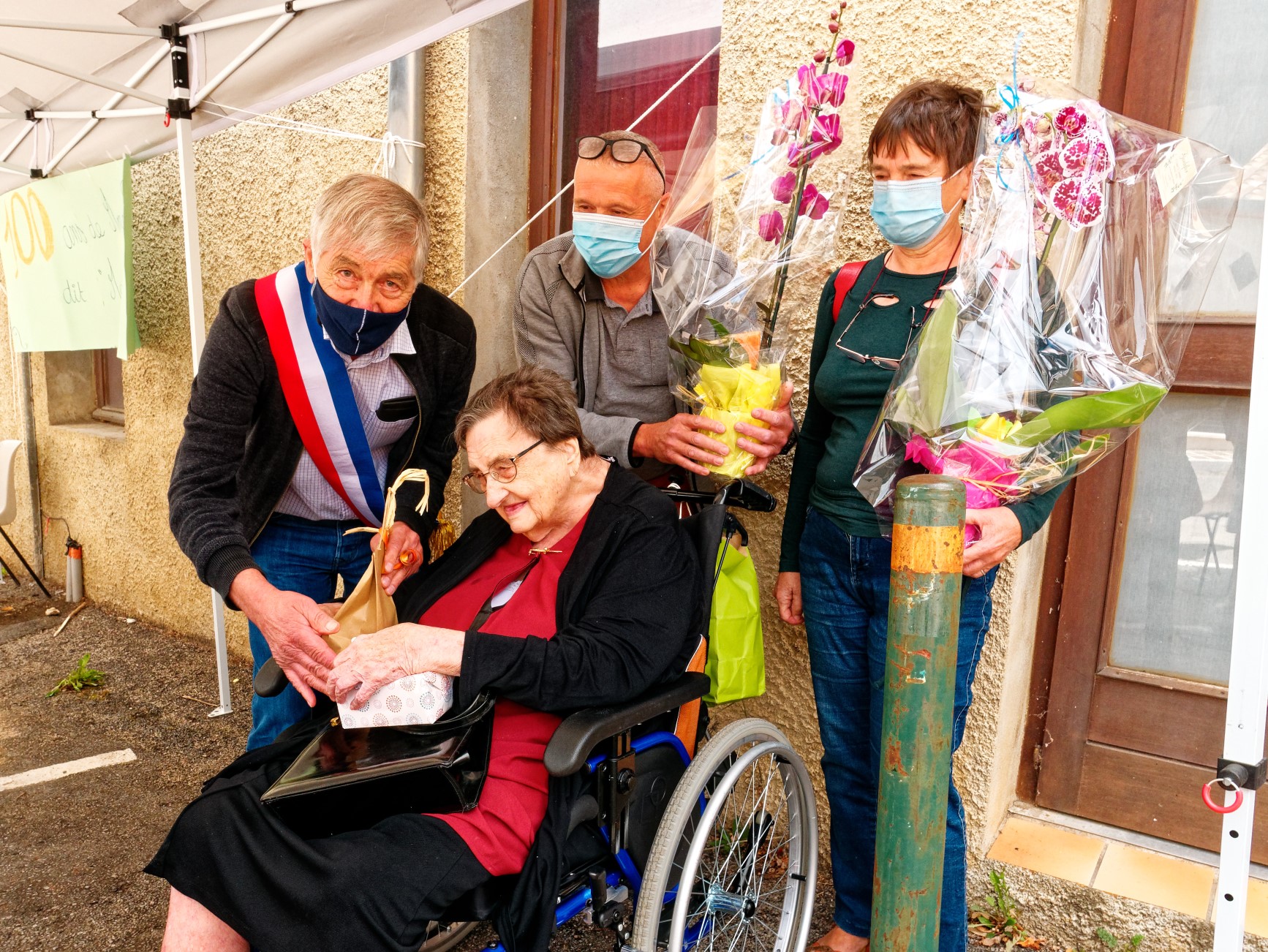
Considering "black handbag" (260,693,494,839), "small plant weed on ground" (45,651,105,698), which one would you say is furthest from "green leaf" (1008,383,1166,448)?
"small plant weed on ground" (45,651,105,698)

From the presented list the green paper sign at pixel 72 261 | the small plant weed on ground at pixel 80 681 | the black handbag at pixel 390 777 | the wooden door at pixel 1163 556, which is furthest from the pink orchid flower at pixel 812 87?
the small plant weed on ground at pixel 80 681

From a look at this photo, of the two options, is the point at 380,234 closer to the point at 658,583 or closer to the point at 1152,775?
the point at 658,583

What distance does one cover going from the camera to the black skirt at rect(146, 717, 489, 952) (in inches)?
60.8

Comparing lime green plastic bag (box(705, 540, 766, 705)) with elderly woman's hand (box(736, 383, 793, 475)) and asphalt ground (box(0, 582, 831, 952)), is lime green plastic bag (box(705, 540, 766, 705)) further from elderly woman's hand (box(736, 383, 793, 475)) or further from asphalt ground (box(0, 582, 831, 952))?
asphalt ground (box(0, 582, 831, 952))

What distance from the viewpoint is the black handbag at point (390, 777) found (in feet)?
5.63

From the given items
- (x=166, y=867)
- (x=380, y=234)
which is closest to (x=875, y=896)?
(x=166, y=867)

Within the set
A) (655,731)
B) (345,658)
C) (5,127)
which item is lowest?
(655,731)

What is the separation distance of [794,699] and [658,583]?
111 centimetres

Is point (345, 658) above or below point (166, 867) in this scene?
above

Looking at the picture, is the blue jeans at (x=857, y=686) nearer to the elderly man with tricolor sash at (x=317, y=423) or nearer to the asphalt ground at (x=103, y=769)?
the asphalt ground at (x=103, y=769)

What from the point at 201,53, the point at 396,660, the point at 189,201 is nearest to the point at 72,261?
the point at 189,201

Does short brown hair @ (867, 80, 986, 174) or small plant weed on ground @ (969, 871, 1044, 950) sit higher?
short brown hair @ (867, 80, 986, 174)

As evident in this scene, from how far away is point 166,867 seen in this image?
1682mm

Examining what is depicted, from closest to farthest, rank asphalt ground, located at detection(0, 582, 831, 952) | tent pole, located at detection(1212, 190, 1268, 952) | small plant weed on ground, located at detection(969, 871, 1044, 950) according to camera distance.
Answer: tent pole, located at detection(1212, 190, 1268, 952) < small plant weed on ground, located at detection(969, 871, 1044, 950) < asphalt ground, located at detection(0, 582, 831, 952)
